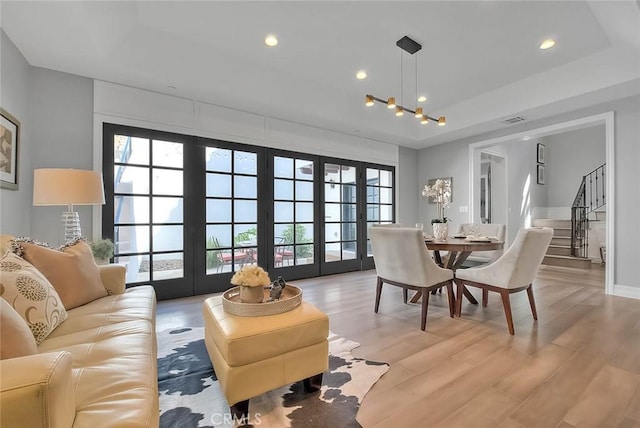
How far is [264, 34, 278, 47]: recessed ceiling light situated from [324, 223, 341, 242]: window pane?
281 centimetres

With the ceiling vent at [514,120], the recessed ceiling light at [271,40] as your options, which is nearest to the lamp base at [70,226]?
the recessed ceiling light at [271,40]

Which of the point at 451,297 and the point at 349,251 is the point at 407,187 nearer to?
the point at 349,251

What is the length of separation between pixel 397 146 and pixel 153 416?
228 inches

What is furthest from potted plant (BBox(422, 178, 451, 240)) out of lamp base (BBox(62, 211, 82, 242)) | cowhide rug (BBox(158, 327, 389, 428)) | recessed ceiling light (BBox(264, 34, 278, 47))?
lamp base (BBox(62, 211, 82, 242))

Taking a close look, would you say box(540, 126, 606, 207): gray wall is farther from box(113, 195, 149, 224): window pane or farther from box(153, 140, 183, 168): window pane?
box(113, 195, 149, 224): window pane

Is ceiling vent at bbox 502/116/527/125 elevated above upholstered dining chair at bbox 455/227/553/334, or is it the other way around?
ceiling vent at bbox 502/116/527/125

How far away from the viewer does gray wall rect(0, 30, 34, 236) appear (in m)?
Result: 2.35

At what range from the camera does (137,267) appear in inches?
133

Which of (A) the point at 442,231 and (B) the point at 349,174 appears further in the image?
(B) the point at 349,174

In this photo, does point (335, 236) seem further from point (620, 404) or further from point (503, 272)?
point (620, 404)

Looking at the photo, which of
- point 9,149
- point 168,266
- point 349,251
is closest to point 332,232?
point 349,251

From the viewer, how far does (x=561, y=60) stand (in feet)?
11.6

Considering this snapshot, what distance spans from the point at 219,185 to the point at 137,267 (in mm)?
1375

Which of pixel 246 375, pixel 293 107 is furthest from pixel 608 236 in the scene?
pixel 246 375
